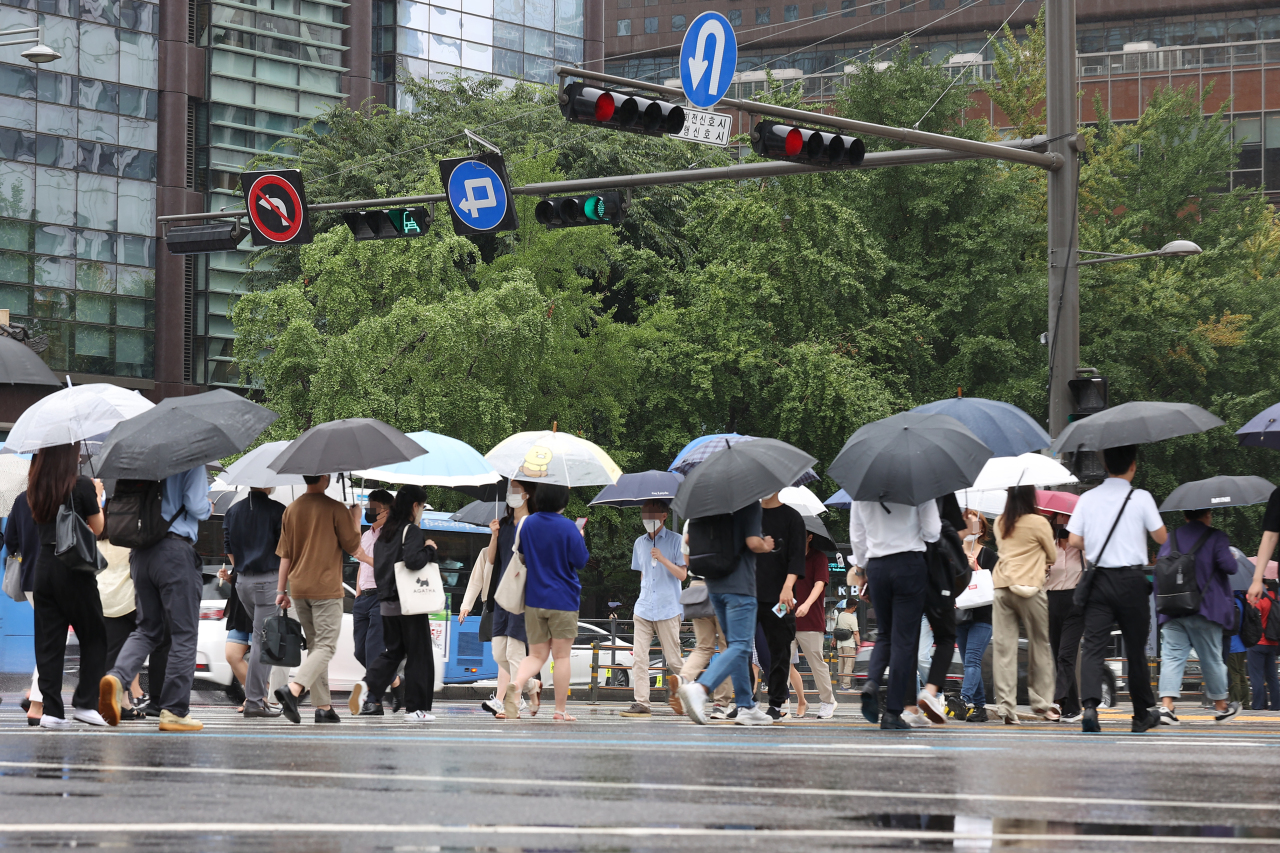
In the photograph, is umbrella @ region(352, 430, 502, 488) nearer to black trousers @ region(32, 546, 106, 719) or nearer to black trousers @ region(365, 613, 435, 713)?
black trousers @ region(365, 613, 435, 713)

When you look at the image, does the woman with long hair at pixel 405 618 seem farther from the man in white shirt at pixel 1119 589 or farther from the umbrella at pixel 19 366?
the man in white shirt at pixel 1119 589

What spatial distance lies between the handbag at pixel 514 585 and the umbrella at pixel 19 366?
356 cm

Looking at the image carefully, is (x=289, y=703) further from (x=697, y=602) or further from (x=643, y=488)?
(x=643, y=488)

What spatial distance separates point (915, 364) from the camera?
36500 mm

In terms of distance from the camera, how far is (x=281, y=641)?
1152 centimetres

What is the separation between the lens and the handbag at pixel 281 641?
37.7 feet

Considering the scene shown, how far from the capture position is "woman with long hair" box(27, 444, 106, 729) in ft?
32.6

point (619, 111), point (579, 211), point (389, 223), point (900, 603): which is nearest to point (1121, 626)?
point (900, 603)

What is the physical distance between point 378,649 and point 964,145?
6.61 m

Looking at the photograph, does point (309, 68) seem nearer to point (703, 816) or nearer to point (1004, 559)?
point (1004, 559)

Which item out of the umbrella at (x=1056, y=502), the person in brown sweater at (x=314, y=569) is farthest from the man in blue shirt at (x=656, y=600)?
the person in brown sweater at (x=314, y=569)

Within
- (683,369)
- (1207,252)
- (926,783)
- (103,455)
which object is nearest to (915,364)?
(683,369)

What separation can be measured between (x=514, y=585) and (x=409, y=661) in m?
1.00

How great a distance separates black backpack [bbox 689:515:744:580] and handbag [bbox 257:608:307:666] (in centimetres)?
265
